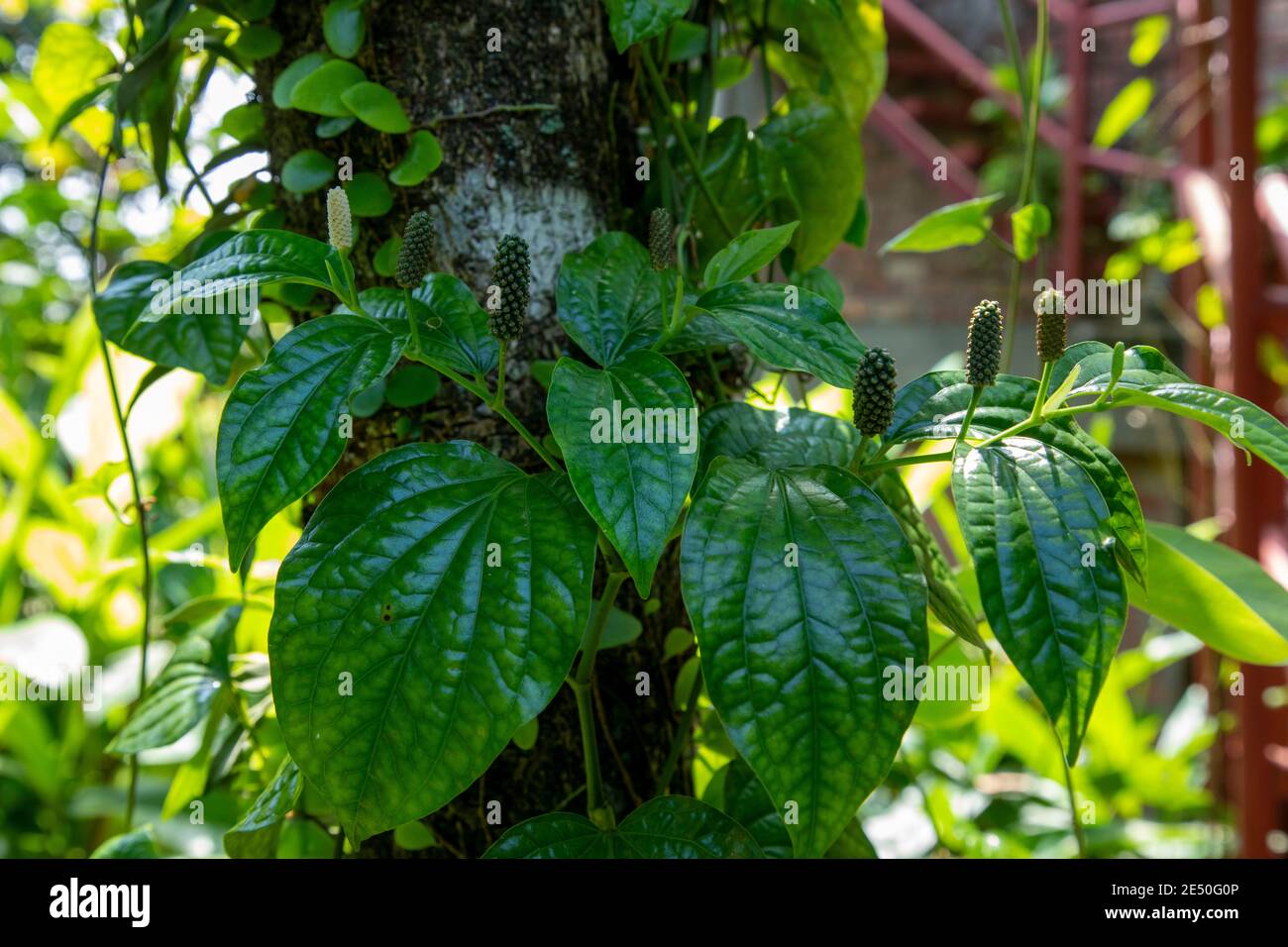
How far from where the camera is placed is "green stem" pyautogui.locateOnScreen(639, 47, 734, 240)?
75 centimetres

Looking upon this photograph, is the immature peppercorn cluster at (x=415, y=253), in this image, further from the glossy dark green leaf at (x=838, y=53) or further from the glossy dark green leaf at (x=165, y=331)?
the glossy dark green leaf at (x=838, y=53)

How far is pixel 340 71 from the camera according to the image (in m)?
0.70

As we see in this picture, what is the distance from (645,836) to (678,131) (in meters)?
0.49

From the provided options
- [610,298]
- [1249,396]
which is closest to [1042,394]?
[610,298]

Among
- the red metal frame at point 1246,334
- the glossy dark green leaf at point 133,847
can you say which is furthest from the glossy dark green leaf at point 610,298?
the red metal frame at point 1246,334

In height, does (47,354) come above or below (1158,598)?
above

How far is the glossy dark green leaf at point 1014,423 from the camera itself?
519 millimetres

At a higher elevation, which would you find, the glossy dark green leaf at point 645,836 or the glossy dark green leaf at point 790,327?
the glossy dark green leaf at point 790,327

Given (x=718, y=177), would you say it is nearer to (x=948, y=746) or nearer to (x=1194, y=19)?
(x=948, y=746)

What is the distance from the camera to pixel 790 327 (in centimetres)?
57

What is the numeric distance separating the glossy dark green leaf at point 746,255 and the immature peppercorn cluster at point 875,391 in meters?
0.09

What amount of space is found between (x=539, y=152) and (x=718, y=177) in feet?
0.53
